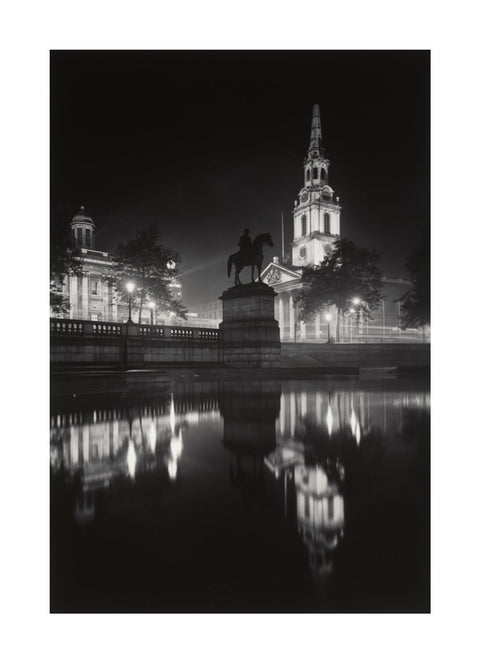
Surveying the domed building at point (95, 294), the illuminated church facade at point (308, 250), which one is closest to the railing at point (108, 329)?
the domed building at point (95, 294)

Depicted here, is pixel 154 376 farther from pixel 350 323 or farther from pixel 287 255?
pixel 287 255

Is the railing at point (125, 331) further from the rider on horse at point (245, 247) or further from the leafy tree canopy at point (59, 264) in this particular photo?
the rider on horse at point (245, 247)

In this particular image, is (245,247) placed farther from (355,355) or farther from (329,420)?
(355,355)

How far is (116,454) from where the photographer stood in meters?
4.42

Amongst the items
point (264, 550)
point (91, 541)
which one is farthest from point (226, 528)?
point (91, 541)

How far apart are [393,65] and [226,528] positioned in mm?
6467

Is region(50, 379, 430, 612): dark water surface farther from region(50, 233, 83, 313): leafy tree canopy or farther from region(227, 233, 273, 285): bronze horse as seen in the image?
region(227, 233, 273, 285): bronze horse

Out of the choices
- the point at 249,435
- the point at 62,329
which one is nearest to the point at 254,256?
the point at 62,329

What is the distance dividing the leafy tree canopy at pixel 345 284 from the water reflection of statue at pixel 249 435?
30493 millimetres

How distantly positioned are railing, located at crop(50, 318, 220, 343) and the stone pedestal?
3.54 feet

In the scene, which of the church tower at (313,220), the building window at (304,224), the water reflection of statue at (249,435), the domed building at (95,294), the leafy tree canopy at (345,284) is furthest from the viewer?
the building window at (304,224)

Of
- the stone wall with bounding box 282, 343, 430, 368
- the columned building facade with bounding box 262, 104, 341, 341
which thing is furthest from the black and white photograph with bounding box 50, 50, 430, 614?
the columned building facade with bounding box 262, 104, 341, 341

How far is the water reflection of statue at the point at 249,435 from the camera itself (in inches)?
141

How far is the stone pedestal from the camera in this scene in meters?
18.3
